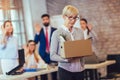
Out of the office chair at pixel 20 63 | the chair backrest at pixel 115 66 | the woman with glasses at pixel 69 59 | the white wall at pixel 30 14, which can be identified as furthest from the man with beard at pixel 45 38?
the woman with glasses at pixel 69 59

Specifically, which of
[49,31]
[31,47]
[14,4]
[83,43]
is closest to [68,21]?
[83,43]

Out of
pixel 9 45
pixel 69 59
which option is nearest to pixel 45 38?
pixel 9 45

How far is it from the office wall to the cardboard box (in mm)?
4207

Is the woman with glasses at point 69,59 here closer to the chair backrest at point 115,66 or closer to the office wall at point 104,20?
the chair backrest at point 115,66

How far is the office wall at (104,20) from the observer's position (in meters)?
6.52

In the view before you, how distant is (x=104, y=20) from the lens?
6.58 meters

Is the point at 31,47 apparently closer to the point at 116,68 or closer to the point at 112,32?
the point at 116,68

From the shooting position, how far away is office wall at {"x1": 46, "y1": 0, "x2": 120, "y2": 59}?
652 centimetres

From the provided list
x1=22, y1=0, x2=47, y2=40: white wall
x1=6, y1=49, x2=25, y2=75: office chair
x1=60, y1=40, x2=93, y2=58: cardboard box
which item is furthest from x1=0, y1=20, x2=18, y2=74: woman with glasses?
x1=22, y1=0, x2=47, y2=40: white wall

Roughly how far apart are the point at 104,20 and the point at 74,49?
4.30 metres

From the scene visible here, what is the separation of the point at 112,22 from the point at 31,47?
236cm

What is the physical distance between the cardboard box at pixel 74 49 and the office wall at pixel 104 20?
421 cm

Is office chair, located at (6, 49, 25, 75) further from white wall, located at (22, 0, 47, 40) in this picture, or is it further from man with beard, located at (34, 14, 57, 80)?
white wall, located at (22, 0, 47, 40)

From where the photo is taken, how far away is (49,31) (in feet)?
17.7
